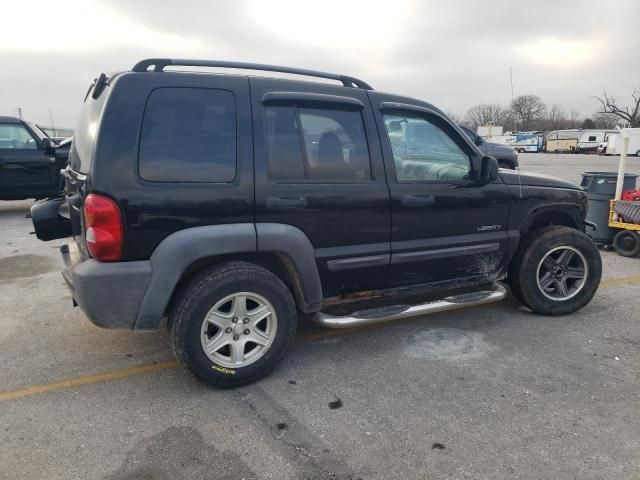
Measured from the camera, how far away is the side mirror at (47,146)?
363 inches

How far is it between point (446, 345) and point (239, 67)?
2.59m

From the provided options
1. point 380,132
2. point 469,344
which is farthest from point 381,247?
point 469,344

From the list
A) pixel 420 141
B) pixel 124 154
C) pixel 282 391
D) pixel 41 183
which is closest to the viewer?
pixel 124 154

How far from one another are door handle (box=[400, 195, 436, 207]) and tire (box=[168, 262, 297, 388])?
1092 millimetres

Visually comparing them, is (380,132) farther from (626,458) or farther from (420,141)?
(626,458)

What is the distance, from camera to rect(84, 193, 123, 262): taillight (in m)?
2.70

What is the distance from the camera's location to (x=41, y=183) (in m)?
9.91

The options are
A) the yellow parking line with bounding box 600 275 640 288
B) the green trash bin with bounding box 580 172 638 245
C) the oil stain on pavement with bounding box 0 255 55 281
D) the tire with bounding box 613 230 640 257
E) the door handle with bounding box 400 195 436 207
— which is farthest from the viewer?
the green trash bin with bounding box 580 172 638 245

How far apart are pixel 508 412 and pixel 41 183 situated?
1009 centimetres

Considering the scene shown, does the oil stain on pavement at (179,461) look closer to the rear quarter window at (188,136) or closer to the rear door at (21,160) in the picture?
the rear quarter window at (188,136)

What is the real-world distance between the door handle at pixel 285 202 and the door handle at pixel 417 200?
80 centimetres

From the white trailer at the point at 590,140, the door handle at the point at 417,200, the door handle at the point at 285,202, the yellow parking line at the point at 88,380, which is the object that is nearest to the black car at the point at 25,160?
the yellow parking line at the point at 88,380

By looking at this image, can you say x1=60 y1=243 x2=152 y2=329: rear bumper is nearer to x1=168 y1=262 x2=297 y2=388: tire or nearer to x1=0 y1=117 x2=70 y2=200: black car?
x1=168 y1=262 x2=297 y2=388: tire

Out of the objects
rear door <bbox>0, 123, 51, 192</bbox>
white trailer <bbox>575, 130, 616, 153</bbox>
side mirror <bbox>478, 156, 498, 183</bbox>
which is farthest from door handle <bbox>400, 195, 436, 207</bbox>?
white trailer <bbox>575, 130, 616, 153</bbox>
